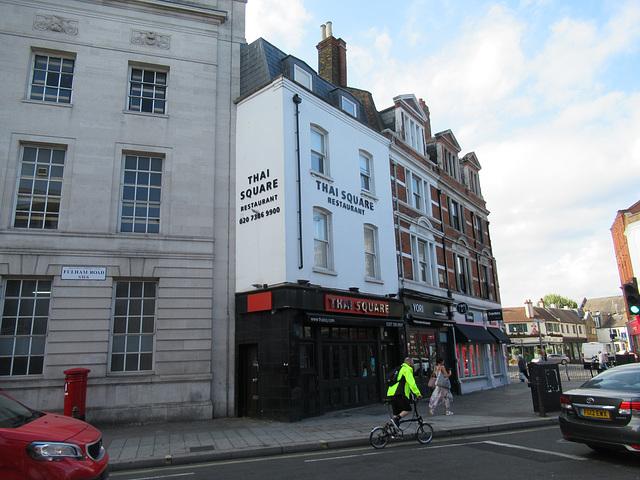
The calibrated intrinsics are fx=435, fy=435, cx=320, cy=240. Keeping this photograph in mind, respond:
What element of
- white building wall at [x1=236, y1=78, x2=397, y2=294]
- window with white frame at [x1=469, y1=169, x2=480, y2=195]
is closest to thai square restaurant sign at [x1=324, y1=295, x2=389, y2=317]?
white building wall at [x1=236, y1=78, x2=397, y2=294]

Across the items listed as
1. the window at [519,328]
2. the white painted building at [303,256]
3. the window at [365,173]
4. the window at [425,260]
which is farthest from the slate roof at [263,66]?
the window at [519,328]

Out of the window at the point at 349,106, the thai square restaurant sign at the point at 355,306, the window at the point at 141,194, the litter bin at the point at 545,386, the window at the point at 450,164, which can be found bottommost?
the litter bin at the point at 545,386

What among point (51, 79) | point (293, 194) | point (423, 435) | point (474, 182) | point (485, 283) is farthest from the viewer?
point (474, 182)

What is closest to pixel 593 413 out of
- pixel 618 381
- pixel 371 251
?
pixel 618 381

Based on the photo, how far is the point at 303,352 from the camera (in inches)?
522

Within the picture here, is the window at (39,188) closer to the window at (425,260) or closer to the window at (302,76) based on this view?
the window at (302,76)

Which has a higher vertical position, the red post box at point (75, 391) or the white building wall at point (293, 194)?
the white building wall at point (293, 194)

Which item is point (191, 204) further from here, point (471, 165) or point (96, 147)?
point (471, 165)

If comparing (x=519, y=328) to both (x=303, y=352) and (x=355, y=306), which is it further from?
(x=303, y=352)

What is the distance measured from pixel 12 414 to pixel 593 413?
8387 millimetres

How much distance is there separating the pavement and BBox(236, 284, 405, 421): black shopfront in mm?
548

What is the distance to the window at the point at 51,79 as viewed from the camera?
14.1 meters

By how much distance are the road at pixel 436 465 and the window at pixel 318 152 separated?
9.72m

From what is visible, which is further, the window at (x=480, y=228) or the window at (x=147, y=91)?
the window at (x=480, y=228)
